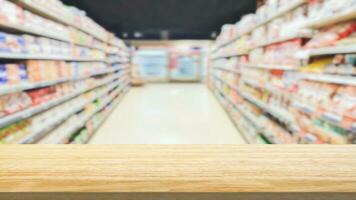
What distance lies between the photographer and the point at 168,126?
4734 mm

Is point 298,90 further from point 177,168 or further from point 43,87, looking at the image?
point 43,87

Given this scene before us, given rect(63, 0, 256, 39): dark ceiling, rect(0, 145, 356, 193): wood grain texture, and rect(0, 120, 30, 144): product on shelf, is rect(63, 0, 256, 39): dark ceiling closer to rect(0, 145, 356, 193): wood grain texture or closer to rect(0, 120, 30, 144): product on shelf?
rect(0, 120, 30, 144): product on shelf

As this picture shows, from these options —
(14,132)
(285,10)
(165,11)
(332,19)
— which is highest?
(165,11)

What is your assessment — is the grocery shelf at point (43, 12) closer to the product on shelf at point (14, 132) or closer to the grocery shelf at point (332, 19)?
the product on shelf at point (14, 132)

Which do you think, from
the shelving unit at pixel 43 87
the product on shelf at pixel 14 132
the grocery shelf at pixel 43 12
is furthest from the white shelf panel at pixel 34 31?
the product on shelf at pixel 14 132

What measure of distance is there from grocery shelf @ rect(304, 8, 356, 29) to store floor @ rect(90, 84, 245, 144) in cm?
229

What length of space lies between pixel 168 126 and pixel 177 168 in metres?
4.09

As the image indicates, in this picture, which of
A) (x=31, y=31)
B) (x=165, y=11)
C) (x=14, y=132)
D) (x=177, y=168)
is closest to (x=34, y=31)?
(x=31, y=31)

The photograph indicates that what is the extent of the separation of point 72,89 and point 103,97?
6.40 ft

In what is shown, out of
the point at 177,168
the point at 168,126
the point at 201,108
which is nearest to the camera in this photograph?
the point at 177,168

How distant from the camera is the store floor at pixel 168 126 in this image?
12.9 ft

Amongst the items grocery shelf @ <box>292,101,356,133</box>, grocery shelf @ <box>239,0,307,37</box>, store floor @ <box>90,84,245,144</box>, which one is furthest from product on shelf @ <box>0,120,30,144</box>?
grocery shelf @ <box>239,0,307,37</box>

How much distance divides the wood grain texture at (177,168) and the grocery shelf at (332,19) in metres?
1.27

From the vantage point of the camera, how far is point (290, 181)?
0.59 meters
